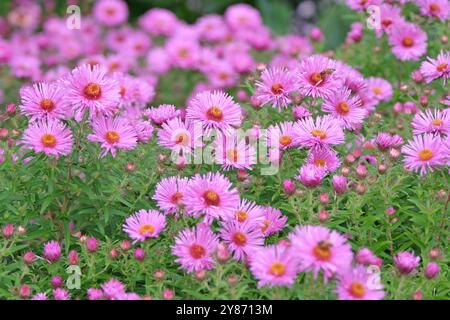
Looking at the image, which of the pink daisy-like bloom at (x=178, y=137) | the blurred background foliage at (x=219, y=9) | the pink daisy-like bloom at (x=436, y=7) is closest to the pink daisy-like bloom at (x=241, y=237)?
the pink daisy-like bloom at (x=178, y=137)

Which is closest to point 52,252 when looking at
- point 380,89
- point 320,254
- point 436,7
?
point 320,254

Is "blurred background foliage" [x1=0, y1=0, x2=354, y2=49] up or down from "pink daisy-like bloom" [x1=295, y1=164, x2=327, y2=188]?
up

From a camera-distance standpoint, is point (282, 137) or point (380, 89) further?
point (380, 89)

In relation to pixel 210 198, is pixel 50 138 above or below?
above

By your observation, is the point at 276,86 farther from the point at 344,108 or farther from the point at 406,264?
the point at 406,264

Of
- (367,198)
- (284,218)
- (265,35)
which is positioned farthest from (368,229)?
(265,35)

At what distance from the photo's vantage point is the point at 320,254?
170 cm

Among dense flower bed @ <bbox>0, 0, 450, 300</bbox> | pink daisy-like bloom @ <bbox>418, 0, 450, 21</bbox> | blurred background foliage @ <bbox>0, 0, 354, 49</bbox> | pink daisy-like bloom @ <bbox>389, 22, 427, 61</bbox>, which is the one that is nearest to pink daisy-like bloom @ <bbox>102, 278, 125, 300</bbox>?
dense flower bed @ <bbox>0, 0, 450, 300</bbox>

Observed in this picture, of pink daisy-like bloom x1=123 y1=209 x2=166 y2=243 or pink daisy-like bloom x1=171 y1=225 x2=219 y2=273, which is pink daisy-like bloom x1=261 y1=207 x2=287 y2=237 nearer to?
pink daisy-like bloom x1=171 y1=225 x2=219 y2=273

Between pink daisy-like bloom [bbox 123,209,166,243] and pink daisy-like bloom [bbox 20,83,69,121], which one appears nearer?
pink daisy-like bloom [bbox 123,209,166,243]

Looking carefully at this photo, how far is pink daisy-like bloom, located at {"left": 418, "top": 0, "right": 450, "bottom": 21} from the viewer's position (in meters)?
3.17

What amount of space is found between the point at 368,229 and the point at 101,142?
0.80 metres

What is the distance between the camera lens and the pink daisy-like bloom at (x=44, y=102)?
219cm

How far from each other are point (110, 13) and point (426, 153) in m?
3.17
